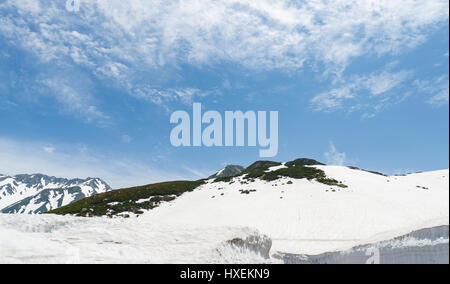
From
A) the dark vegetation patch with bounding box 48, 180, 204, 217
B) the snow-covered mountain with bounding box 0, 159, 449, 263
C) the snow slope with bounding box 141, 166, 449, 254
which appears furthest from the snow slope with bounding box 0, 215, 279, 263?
the dark vegetation patch with bounding box 48, 180, 204, 217

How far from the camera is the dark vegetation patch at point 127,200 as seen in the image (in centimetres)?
4622

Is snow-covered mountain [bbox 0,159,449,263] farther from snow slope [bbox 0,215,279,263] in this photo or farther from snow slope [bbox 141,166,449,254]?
snow slope [bbox 141,166,449,254]

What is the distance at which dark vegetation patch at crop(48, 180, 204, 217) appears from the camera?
46.2 metres

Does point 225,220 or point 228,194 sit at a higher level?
point 228,194

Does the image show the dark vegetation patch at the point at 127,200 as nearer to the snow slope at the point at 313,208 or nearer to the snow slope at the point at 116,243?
the snow slope at the point at 313,208

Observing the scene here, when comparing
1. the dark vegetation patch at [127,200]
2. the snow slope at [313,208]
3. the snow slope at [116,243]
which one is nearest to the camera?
the snow slope at [116,243]

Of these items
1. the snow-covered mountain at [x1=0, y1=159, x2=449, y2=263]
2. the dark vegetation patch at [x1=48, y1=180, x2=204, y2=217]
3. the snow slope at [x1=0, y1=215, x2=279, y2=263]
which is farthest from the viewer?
the dark vegetation patch at [x1=48, y1=180, x2=204, y2=217]

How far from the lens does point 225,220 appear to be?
119 feet

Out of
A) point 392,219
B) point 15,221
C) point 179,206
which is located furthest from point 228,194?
point 15,221

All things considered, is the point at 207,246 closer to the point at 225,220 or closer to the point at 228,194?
the point at 225,220

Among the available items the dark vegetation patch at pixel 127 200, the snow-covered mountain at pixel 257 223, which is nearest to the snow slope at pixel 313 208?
the snow-covered mountain at pixel 257 223

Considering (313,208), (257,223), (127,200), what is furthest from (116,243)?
(127,200)

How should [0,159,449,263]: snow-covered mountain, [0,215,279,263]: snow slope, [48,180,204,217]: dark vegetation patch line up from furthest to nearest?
[48,180,204,217]: dark vegetation patch, [0,159,449,263]: snow-covered mountain, [0,215,279,263]: snow slope

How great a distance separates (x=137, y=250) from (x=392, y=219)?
3164 centimetres
